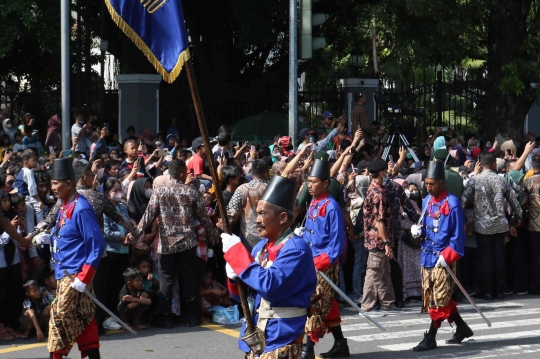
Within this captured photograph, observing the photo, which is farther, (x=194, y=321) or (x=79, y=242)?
(x=194, y=321)

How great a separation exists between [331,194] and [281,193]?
17.0 ft

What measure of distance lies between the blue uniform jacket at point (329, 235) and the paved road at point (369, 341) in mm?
1271

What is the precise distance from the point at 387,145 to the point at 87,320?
11393mm

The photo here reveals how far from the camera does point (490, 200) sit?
1296cm

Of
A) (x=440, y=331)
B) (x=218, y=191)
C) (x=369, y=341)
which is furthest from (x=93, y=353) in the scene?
(x=440, y=331)

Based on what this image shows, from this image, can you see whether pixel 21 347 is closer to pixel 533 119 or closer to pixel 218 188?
pixel 218 188

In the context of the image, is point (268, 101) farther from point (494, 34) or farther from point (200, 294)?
point (200, 294)

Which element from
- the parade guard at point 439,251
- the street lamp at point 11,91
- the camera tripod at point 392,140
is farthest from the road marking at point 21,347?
the street lamp at point 11,91

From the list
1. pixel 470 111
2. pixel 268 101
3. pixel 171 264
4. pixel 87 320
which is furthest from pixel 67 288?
pixel 470 111

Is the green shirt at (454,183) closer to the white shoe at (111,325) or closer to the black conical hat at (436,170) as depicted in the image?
the black conical hat at (436,170)

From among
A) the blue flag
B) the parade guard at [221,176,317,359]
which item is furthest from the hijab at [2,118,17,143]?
the parade guard at [221,176,317,359]

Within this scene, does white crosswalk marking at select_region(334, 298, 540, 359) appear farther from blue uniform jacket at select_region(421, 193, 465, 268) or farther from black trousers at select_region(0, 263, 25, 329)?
black trousers at select_region(0, 263, 25, 329)

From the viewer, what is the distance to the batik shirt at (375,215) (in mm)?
11547

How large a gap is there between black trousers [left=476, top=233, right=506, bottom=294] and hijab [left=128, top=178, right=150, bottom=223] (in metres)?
4.70
